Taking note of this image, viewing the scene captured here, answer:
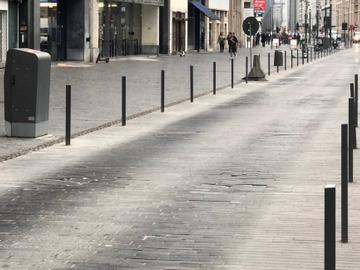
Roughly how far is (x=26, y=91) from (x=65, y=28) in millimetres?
33445

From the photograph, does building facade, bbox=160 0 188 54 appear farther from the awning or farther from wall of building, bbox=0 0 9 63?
wall of building, bbox=0 0 9 63

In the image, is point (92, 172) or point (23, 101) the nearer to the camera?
point (92, 172)

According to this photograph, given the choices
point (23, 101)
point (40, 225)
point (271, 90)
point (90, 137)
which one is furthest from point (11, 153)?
point (271, 90)

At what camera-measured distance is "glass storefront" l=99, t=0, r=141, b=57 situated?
166 ft

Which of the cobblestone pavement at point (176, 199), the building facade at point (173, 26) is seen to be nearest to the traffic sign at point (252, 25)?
the cobblestone pavement at point (176, 199)

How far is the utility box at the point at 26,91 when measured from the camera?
1293cm

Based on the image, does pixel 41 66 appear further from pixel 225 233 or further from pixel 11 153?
pixel 225 233

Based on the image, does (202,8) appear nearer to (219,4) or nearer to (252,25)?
(219,4)

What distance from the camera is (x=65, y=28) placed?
4581 centimetres

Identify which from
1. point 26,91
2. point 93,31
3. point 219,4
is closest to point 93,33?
point 93,31

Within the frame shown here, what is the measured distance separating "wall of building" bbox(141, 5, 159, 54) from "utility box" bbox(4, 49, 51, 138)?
151ft

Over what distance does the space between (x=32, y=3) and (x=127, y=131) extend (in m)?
24.7

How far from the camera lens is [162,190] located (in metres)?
9.23

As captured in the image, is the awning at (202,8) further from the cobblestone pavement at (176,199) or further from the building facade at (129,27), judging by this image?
the cobblestone pavement at (176,199)
